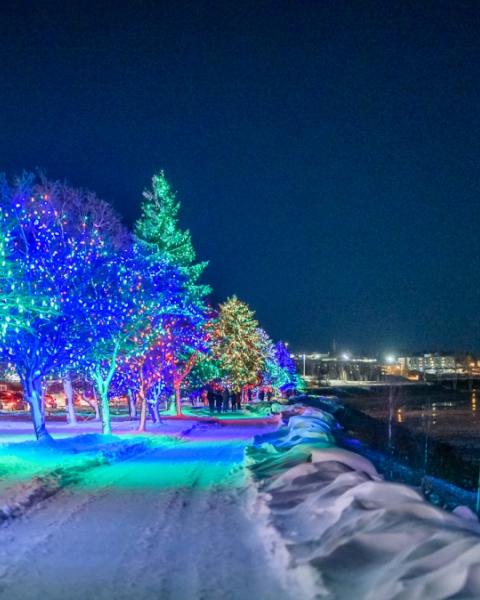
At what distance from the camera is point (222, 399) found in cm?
5269

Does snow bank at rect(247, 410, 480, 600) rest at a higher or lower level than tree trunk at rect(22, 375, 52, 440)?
lower

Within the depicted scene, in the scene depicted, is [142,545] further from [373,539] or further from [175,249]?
[175,249]

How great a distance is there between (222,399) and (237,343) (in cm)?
699

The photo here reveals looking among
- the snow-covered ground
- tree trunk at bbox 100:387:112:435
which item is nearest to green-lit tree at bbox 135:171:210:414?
tree trunk at bbox 100:387:112:435

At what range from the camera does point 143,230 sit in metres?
41.6

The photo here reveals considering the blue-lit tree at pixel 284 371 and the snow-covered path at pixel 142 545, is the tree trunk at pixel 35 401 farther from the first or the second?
the blue-lit tree at pixel 284 371

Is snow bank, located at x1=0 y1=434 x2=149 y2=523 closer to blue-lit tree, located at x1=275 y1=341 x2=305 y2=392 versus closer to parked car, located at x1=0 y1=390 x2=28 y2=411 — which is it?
parked car, located at x1=0 y1=390 x2=28 y2=411

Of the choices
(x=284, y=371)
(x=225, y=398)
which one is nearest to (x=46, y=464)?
(x=225, y=398)

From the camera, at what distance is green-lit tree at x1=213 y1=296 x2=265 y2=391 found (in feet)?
187

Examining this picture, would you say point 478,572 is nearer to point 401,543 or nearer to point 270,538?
point 401,543

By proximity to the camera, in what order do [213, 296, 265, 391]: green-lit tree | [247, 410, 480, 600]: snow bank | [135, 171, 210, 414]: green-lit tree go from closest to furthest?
[247, 410, 480, 600]: snow bank
[135, 171, 210, 414]: green-lit tree
[213, 296, 265, 391]: green-lit tree

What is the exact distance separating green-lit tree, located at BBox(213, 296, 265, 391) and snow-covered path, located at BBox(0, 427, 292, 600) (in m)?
42.7

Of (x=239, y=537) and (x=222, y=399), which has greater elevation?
(x=222, y=399)

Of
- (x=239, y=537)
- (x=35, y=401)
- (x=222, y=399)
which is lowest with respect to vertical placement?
(x=239, y=537)
